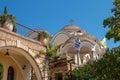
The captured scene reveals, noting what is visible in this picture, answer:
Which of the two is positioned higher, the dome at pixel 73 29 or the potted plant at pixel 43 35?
the dome at pixel 73 29

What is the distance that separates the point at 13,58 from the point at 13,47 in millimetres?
2483

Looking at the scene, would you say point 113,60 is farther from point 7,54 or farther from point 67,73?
point 7,54

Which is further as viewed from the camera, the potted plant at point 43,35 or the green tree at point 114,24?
the potted plant at point 43,35

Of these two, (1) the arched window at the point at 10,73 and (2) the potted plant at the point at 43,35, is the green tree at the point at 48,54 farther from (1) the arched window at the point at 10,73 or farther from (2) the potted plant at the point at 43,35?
(1) the arched window at the point at 10,73

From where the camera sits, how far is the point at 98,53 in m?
26.4

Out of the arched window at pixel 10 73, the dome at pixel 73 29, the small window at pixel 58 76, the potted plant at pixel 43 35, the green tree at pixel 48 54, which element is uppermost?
the dome at pixel 73 29

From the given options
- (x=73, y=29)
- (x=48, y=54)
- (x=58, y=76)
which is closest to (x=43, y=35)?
(x=48, y=54)

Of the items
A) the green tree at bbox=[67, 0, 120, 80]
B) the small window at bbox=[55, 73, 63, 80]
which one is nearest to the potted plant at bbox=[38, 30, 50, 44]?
the small window at bbox=[55, 73, 63, 80]

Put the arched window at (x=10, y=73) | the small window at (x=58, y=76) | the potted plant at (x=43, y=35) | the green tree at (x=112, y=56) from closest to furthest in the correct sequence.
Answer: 1. the green tree at (x=112, y=56)
2. the potted plant at (x=43, y=35)
3. the small window at (x=58, y=76)
4. the arched window at (x=10, y=73)

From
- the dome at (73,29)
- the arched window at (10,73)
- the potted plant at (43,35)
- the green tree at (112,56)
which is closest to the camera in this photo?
the green tree at (112,56)

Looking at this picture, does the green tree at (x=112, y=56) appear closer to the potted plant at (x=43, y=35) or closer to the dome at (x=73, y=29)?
the potted plant at (x=43, y=35)

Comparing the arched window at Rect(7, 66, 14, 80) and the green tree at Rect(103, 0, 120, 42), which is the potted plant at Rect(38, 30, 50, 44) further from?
the green tree at Rect(103, 0, 120, 42)

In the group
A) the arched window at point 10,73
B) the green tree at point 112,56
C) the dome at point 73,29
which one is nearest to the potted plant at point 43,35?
the arched window at point 10,73

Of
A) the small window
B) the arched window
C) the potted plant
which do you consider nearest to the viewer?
the potted plant
